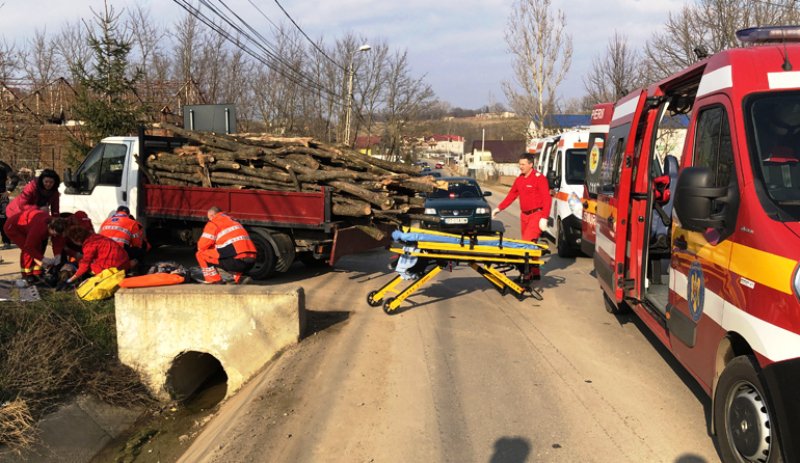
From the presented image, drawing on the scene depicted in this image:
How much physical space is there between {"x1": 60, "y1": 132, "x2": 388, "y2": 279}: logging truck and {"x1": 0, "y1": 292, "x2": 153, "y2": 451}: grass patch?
2.34 metres

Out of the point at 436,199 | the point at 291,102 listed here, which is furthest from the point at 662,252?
the point at 291,102

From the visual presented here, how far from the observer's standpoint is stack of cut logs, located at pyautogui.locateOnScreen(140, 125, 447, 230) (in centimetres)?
849

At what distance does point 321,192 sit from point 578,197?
207 inches

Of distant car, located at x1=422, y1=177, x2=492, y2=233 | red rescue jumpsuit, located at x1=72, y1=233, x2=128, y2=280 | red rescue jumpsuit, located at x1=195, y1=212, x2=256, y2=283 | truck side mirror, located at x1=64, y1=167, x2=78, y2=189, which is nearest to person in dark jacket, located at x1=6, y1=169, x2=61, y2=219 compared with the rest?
truck side mirror, located at x1=64, y1=167, x2=78, y2=189

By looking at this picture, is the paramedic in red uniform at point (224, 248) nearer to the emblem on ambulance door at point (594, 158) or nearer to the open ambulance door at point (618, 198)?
the open ambulance door at point (618, 198)

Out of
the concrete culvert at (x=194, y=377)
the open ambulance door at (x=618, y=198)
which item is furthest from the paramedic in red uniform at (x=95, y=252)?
the open ambulance door at (x=618, y=198)

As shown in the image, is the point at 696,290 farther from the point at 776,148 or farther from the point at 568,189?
the point at 568,189

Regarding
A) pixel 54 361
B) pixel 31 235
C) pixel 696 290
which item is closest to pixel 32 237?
pixel 31 235

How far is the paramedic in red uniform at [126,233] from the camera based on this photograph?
7785 mm

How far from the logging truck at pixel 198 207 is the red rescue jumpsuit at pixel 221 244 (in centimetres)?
102

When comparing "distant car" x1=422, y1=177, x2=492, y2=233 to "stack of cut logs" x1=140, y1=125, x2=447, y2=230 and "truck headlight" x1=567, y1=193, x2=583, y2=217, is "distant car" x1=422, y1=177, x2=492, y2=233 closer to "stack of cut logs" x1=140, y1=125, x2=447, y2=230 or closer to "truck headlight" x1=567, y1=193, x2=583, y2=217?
"truck headlight" x1=567, y1=193, x2=583, y2=217

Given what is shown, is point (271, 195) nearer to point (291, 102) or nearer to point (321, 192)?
point (321, 192)

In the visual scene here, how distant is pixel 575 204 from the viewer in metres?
11.0

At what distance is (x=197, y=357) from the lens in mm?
7395
